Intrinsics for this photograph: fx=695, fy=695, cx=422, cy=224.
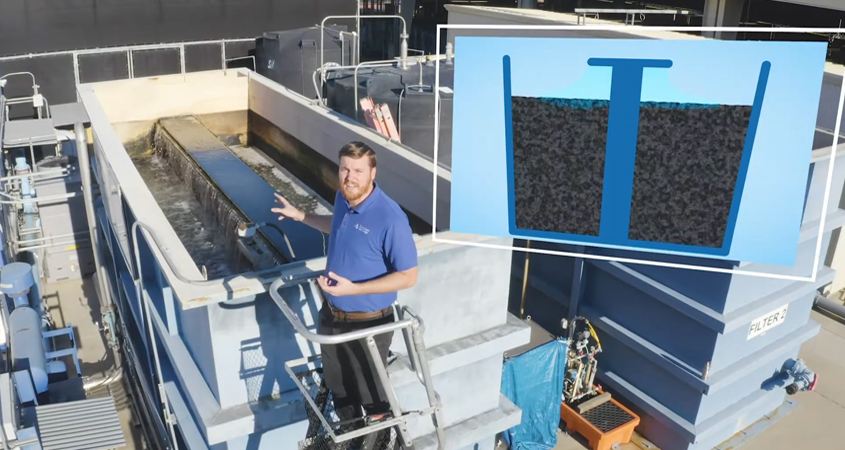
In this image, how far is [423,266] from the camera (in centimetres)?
410

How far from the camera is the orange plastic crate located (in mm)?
6184

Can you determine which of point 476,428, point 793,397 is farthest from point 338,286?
point 793,397

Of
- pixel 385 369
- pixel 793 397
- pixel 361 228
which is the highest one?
pixel 361 228

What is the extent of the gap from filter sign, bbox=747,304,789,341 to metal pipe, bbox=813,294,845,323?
2779 millimetres

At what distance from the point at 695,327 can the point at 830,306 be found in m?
3.82

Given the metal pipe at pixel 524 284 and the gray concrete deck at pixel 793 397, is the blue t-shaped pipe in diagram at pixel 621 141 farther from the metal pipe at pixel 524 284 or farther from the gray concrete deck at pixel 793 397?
the metal pipe at pixel 524 284

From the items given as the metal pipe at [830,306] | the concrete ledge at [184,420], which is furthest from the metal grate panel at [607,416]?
the metal pipe at [830,306]

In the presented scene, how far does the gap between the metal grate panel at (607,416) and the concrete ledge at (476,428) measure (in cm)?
146

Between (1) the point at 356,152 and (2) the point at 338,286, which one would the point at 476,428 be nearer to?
(2) the point at 338,286

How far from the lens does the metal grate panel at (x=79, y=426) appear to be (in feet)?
16.3

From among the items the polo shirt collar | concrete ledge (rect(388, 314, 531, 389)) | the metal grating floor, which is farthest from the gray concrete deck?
the polo shirt collar

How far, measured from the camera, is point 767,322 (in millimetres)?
6059

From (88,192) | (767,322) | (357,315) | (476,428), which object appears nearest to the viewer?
(357,315)

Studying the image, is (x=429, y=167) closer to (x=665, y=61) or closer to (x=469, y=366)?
(x=469, y=366)
